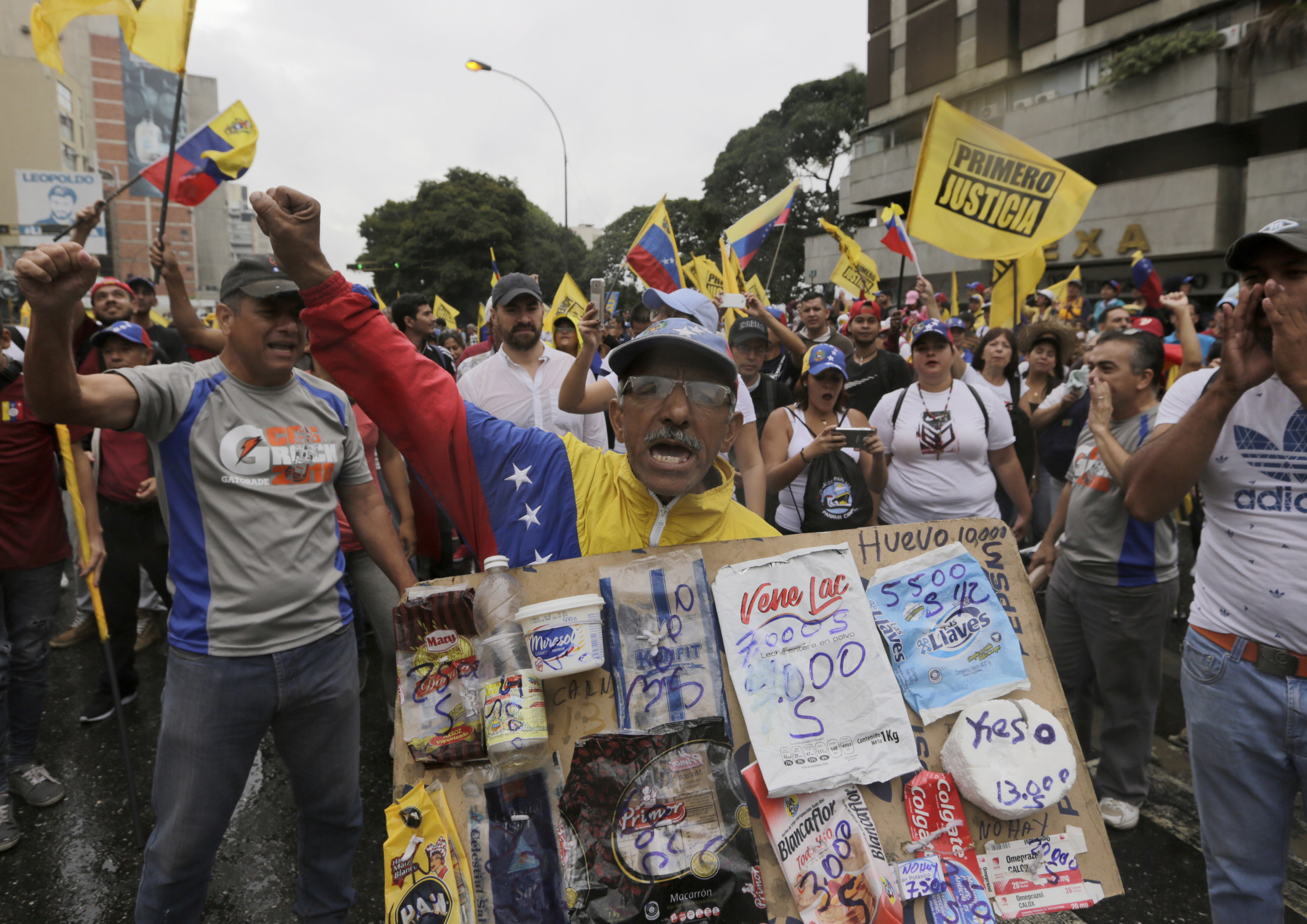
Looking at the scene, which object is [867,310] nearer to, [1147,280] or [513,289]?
[513,289]

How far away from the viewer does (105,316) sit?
5.53 metres

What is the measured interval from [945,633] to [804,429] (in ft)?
9.40

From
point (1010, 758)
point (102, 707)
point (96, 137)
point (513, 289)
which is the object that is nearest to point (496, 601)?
point (1010, 758)

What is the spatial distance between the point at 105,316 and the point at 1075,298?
13.7 m

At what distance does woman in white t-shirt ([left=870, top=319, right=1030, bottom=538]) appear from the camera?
169 inches

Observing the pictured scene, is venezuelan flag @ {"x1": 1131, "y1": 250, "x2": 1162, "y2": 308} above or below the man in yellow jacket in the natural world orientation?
above

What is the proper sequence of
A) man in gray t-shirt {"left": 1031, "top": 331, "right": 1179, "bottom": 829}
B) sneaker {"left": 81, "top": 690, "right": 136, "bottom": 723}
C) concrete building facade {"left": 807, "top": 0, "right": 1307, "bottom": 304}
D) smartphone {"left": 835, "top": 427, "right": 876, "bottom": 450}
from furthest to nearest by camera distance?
concrete building facade {"left": 807, "top": 0, "right": 1307, "bottom": 304}, sneaker {"left": 81, "top": 690, "right": 136, "bottom": 723}, smartphone {"left": 835, "top": 427, "right": 876, "bottom": 450}, man in gray t-shirt {"left": 1031, "top": 331, "right": 1179, "bottom": 829}

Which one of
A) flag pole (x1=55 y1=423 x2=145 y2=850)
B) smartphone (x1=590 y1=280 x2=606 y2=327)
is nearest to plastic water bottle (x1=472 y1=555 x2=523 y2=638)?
smartphone (x1=590 y1=280 x2=606 y2=327)

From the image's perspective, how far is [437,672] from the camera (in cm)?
148

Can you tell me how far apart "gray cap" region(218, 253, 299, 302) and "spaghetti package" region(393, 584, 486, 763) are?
56.9 inches

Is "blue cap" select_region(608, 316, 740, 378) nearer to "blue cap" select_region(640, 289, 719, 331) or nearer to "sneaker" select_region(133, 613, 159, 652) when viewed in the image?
"blue cap" select_region(640, 289, 719, 331)

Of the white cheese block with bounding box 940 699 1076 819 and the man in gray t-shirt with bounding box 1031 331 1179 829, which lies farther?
the man in gray t-shirt with bounding box 1031 331 1179 829

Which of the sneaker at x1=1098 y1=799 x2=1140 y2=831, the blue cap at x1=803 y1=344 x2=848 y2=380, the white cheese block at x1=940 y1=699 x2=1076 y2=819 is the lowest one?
the sneaker at x1=1098 y1=799 x2=1140 y2=831

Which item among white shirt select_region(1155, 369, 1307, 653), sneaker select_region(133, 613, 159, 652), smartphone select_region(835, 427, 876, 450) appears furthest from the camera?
sneaker select_region(133, 613, 159, 652)
